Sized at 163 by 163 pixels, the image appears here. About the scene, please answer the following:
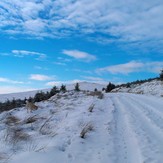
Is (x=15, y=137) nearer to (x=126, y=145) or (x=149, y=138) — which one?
(x=126, y=145)

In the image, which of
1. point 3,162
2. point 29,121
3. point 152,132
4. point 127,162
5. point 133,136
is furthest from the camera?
point 29,121

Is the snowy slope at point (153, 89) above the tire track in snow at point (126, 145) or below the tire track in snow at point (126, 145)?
above

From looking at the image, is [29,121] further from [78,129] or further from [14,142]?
[14,142]

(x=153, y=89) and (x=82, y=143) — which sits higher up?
(x=153, y=89)

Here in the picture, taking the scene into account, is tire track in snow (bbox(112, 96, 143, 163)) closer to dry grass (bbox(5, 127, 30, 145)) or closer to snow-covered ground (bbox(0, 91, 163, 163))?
snow-covered ground (bbox(0, 91, 163, 163))

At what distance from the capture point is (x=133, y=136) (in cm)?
770

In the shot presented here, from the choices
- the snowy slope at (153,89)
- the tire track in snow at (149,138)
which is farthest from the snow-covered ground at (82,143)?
the snowy slope at (153,89)

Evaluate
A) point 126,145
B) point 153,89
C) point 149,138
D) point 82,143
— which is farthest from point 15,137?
point 153,89

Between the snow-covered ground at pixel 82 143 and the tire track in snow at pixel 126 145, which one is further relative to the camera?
the tire track in snow at pixel 126 145

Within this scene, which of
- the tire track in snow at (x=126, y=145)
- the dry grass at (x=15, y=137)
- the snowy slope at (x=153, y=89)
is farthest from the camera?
the snowy slope at (x=153, y=89)

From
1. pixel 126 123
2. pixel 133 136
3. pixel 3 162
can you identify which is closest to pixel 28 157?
pixel 3 162

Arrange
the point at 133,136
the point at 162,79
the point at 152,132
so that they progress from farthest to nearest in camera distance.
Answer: the point at 162,79
the point at 152,132
the point at 133,136

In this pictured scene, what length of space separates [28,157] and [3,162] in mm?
514

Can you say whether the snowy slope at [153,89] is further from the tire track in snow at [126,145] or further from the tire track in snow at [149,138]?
the tire track in snow at [126,145]
